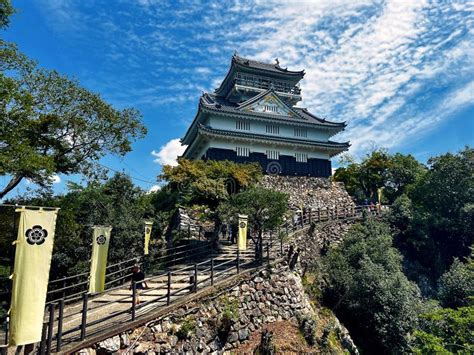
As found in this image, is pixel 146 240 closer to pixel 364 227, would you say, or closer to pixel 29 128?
pixel 29 128

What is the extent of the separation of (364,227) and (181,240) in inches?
484

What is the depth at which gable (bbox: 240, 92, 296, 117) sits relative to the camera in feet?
98.5

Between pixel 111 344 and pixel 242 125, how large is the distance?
73.8 ft

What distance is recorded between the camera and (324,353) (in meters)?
12.7

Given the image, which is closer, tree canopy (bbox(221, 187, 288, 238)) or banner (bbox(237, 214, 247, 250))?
banner (bbox(237, 214, 247, 250))

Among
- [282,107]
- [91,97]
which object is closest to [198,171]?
[91,97]

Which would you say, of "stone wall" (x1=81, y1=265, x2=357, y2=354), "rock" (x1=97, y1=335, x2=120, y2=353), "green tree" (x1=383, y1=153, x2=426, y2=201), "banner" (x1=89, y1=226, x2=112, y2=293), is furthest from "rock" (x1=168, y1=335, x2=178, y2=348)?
"green tree" (x1=383, y1=153, x2=426, y2=201)

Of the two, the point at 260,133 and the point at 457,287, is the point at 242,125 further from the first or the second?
the point at 457,287

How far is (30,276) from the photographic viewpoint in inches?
268

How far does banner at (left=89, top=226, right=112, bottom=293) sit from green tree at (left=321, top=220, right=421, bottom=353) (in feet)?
35.7

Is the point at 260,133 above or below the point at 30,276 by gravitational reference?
above

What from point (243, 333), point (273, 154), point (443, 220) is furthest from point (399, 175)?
point (243, 333)

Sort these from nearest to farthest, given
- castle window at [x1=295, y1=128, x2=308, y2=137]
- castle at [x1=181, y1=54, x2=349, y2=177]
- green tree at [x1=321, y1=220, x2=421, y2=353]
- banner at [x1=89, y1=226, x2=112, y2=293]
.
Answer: banner at [x1=89, y1=226, x2=112, y2=293], green tree at [x1=321, y1=220, x2=421, y2=353], castle at [x1=181, y1=54, x2=349, y2=177], castle window at [x1=295, y1=128, x2=308, y2=137]

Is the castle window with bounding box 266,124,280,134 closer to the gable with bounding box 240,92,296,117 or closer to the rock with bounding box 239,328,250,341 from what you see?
the gable with bounding box 240,92,296,117
